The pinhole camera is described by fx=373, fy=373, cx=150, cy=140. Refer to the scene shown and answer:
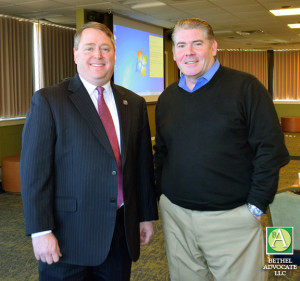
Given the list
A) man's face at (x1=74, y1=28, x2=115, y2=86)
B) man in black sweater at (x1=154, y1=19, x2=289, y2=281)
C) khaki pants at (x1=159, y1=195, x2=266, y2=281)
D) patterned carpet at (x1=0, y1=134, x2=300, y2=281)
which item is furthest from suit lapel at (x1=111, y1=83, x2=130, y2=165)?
patterned carpet at (x1=0, y1=134, x2=300, y2=281)

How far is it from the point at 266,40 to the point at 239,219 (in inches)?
413

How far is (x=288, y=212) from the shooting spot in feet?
7.82

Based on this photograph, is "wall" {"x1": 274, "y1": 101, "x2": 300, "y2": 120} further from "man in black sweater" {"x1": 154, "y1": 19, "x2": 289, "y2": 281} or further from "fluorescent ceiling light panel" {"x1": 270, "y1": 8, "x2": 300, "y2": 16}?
"man in black sweater" {"x1": 154, "y1": 19, "x2": 289, "y2": 281}

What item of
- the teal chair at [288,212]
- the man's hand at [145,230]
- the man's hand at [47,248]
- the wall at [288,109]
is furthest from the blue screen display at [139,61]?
the wall at [288,109]

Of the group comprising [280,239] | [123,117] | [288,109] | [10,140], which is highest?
[288,109]

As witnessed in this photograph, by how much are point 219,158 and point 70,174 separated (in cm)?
73

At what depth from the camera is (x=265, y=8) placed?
6.52 m

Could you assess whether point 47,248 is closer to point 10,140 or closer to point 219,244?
point 219,244

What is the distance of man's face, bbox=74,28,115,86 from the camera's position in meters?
1.80

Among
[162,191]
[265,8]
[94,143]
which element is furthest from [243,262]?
[265,8]

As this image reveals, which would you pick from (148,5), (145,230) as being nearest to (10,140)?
(148,5)

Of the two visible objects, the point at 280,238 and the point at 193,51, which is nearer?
the point at 193,51

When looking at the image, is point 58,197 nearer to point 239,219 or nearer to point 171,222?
point 171,222

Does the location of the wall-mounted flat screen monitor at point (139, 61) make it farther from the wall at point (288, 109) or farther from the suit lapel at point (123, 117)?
the wall at point (288, 109)
